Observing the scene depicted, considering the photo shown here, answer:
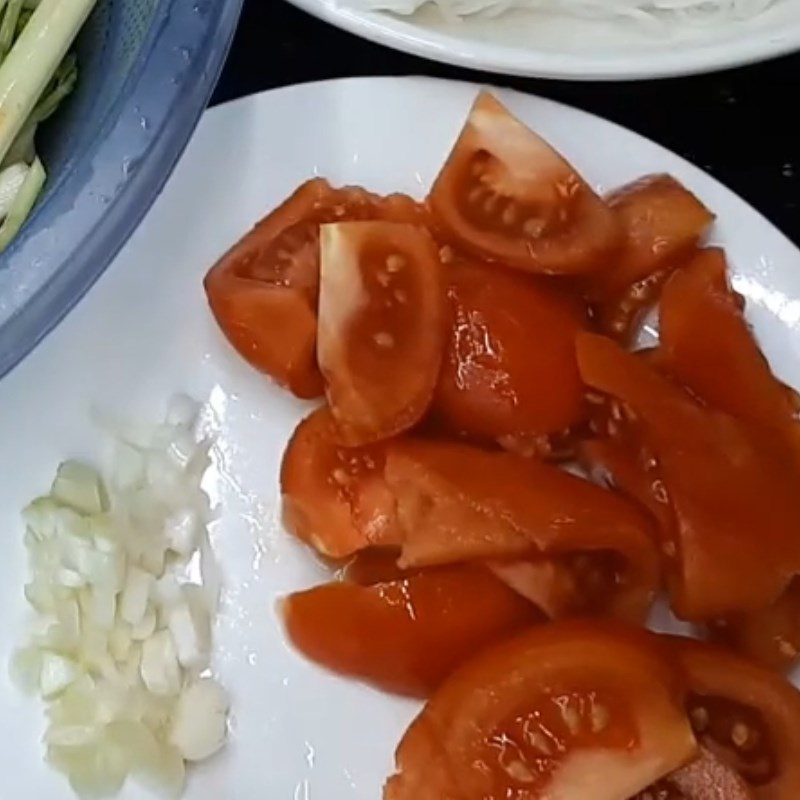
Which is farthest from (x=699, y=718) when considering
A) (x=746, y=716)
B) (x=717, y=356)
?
(x=717, y=356)

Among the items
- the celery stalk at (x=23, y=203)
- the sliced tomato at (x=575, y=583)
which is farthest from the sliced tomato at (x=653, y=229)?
the celery stalk at (x=23, y=203)

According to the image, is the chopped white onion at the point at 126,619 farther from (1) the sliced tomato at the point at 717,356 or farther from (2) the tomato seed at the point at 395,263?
(1) the sliced tomato at the point at 717,356

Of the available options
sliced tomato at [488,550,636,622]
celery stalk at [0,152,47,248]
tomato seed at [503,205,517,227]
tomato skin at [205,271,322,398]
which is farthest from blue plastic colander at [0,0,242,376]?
sliced tomato at [488,550,636,622]

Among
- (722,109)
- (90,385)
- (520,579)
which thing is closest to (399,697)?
(520,579)

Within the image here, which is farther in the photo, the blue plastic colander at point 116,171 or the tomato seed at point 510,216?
the tomato seed at point 510,216

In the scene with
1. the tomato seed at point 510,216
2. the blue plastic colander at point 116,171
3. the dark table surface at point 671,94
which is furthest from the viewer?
the dark table surface at point 671,94

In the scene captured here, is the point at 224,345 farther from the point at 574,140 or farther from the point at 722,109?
the point at 722,109

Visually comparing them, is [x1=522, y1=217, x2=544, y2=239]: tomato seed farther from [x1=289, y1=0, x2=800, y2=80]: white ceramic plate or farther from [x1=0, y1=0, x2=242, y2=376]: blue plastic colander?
[x1=0, y1=0, x2=242, y2=376]: blue plastic colander
